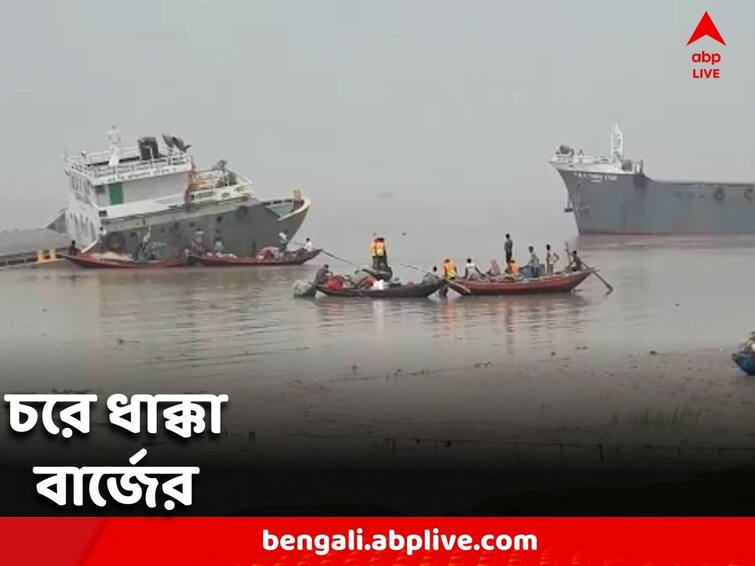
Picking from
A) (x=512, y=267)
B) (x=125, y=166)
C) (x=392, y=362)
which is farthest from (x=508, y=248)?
(x=125, y=166)

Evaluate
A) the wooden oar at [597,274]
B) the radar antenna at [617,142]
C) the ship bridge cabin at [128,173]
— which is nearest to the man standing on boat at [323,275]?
the ship bridge cabin at [128,173]

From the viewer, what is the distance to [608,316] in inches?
121

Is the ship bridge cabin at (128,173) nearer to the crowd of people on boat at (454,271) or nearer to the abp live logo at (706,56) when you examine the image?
the crowd of people on boat at (454,271)

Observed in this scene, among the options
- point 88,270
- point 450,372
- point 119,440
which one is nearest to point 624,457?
point 450,372

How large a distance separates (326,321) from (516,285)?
0.49 metres

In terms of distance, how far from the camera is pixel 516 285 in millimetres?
3143

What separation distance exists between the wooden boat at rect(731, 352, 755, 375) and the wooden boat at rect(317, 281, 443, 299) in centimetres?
75

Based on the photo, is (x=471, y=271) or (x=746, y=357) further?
(x=471, y=271)

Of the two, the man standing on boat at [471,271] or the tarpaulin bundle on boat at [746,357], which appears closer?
the tarpaulin bundle on boat at [746,357]

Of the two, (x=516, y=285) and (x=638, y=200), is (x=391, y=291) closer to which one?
(x=516, y=285)

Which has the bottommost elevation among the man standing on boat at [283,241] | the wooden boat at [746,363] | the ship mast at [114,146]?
the wooden boat at [746,363]

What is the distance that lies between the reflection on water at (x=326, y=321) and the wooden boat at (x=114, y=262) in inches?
0.9

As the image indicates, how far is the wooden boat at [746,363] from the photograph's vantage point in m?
3.00
